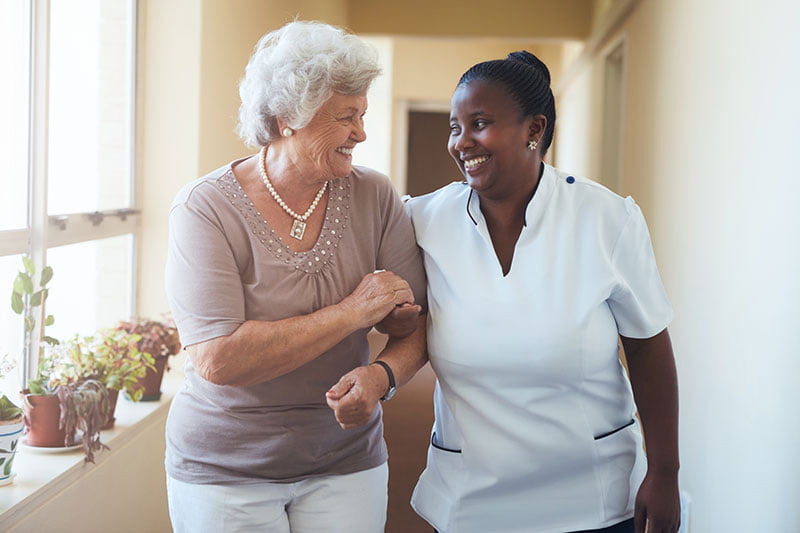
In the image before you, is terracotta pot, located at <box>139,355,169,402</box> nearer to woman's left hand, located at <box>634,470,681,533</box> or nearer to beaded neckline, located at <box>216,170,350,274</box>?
beaded neckline, located at <box>216,170,350,274</box>

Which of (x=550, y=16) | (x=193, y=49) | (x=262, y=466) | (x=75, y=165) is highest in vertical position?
(x=550, y=16)

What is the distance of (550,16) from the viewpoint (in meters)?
6.94

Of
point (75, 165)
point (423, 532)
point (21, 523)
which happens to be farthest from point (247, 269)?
point (423, 532)

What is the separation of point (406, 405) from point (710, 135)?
2945 millimetres

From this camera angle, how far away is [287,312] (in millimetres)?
1549

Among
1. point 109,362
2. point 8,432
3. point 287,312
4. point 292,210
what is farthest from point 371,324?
point 109,362

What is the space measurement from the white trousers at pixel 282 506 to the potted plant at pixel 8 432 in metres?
0.68

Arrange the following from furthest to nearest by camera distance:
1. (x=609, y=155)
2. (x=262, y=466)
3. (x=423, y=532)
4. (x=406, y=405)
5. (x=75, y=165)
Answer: (x=609, y=155), (x=406, y=405), (x=423, y=532), (x=75, y=165), (x=262, y=466)

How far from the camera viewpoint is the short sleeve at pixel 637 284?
1.56m

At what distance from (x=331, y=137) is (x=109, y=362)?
4.40 ft

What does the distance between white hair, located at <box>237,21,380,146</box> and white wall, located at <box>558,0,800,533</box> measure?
1.13 meters

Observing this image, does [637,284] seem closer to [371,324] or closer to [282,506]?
[371,324]

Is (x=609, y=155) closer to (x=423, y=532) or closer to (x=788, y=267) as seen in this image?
(x=423, y=532)

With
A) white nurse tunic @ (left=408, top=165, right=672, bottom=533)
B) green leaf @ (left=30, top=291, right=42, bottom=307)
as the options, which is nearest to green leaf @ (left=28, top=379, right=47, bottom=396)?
green leaf @ (left=30, top=291, right=42, bottom=307)
